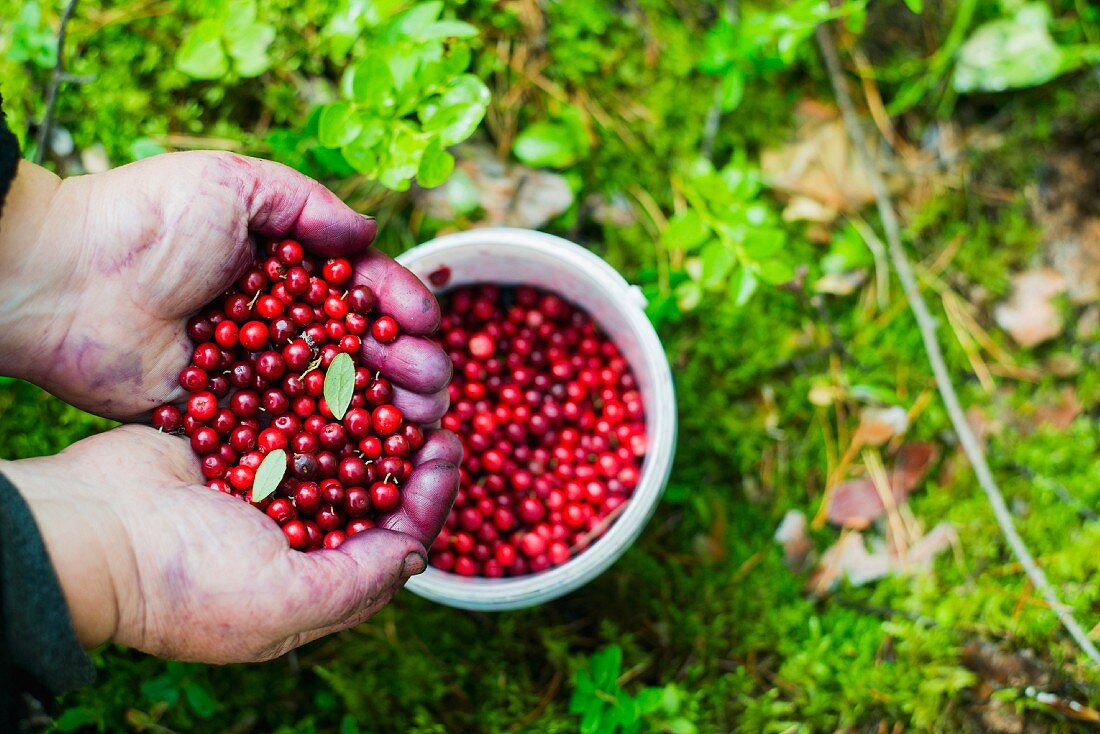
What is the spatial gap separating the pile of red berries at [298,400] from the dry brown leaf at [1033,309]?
238 centimetres

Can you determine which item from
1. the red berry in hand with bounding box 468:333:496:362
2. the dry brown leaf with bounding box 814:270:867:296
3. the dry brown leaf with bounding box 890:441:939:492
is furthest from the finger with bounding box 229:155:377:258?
the dry brown leaf with bounding box 890:441:939:492

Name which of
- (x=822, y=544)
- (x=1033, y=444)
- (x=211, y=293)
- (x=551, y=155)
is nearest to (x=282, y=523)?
(x=211, y=293)

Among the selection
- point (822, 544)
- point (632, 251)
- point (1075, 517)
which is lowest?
point (822, 544)

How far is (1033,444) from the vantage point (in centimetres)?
316

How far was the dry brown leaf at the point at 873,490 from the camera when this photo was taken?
305cm

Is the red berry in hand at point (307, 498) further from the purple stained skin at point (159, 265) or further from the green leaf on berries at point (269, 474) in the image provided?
the purple stained skin at point (159, 265)

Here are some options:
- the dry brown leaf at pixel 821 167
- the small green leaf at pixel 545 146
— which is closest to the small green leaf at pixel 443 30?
the small green leaf at pixel 545 146

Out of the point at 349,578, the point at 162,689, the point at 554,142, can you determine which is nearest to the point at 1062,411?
the point at 554,142

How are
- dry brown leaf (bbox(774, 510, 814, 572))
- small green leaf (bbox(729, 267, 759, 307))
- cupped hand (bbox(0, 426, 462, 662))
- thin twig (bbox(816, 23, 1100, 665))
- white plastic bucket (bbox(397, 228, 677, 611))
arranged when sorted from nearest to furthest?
cupped hand (bbox(0, 426, 462, 662)) < white plastic bucket (bbox(397, 228, 677, 611)) < small green leaf (bbox(729, 267, 759, 307)) < thin twig (bbox(816, 23, 1100, 665)) < dry brown leaf (bbox(774, 510, 814, 572))

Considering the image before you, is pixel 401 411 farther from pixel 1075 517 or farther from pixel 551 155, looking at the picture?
pixel 1075 517

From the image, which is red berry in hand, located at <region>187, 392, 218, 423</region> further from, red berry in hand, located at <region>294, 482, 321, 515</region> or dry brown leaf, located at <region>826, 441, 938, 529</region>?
dry brown leaf, located at <region>826, 441, 938, 529</region>

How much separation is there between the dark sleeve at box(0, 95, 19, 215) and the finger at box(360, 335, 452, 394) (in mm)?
929

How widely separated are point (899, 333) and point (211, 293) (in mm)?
2485

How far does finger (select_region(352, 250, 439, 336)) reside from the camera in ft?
7.63
